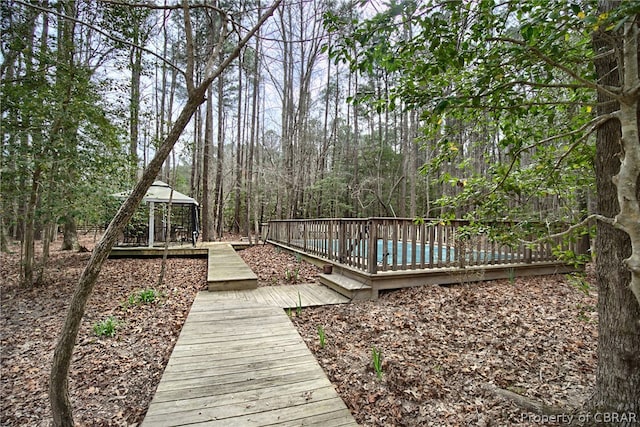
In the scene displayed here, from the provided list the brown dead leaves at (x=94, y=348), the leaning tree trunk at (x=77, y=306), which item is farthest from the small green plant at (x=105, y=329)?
the leaning tree trunk at (x=77, y=306)

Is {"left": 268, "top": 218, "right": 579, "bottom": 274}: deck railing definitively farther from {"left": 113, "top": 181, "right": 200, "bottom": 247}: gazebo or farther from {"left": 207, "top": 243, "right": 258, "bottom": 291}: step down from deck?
{"left": 113, "top": 181, "right": 200, "bottom": 247}: gazebo

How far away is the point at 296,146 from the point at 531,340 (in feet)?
Answer: 46.1

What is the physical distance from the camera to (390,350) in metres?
2.98

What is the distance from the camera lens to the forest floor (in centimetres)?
216

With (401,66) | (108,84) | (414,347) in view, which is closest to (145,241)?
(108,84)

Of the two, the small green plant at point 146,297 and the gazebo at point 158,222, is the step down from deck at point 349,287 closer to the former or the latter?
the small green plant at point 146,297

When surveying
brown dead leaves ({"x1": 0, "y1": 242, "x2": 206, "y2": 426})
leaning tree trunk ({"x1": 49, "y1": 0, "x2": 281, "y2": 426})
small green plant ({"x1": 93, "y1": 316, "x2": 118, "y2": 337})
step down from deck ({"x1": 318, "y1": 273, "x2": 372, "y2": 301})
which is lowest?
brown dead leaves ({"x1": 0, "y1": 242, "x2": 206, "y2": 426})

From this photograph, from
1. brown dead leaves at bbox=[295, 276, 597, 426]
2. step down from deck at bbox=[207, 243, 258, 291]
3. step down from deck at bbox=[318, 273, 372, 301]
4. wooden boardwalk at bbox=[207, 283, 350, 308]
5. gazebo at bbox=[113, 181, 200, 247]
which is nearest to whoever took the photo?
brown dead leaves at bbox=[295, 276, 597, 426]

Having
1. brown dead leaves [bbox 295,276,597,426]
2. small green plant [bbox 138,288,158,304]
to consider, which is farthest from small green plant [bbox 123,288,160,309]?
brown dead leaves [bbox 295,276,597,426]

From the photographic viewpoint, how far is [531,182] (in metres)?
2.23

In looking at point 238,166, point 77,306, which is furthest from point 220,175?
point 77,306

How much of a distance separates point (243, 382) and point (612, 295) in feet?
8.42

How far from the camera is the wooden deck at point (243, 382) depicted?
1.90 metres

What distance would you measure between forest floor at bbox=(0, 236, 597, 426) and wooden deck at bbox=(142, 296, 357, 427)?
0.69 ft
